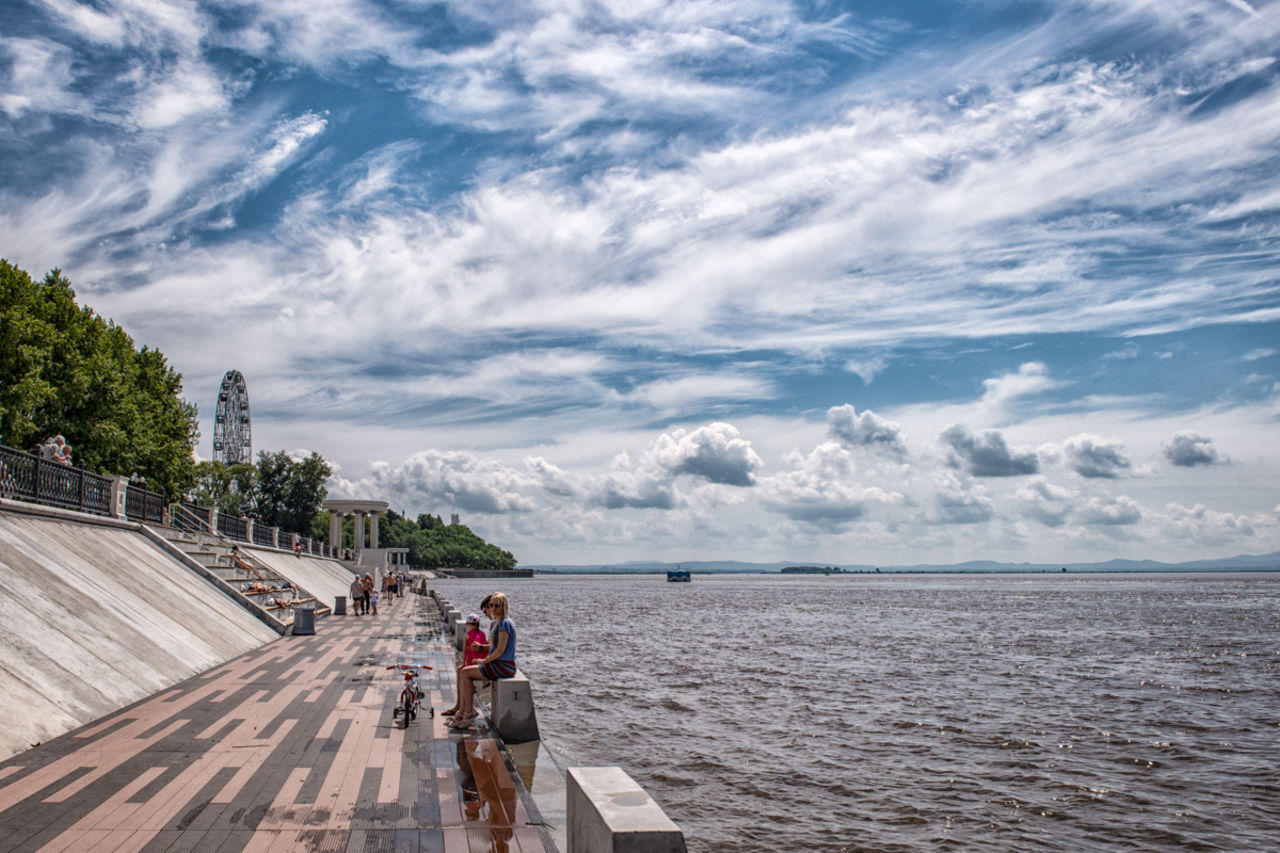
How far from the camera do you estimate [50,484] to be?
19.9m

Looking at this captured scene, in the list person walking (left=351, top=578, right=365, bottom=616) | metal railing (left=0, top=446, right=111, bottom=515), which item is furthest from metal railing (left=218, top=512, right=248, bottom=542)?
metal railing (left=0, top=446, right=111, bottom=515)

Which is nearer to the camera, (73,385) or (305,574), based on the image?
(73,385)

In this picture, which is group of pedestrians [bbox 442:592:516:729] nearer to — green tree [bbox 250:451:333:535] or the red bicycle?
the red bicycle

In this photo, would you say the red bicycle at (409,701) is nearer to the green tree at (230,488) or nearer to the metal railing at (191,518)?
the metal railing at (191,518)

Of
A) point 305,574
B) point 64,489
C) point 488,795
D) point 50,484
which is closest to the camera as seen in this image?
point 488,795

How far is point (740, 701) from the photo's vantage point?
21.4m

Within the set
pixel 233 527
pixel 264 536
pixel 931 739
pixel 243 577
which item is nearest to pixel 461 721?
pixel 931 739

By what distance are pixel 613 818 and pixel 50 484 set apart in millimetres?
20116

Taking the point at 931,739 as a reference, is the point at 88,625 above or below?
above

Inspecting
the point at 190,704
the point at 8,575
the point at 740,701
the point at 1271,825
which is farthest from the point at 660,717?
the point at 8,575

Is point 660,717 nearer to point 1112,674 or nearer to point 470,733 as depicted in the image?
point 470,733

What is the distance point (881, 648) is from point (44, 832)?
32.5m

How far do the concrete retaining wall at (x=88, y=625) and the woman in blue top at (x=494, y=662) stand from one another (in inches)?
194

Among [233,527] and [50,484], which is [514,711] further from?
[233,527]
